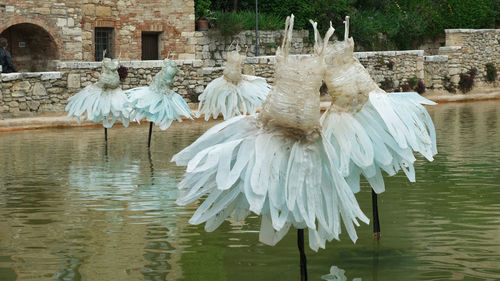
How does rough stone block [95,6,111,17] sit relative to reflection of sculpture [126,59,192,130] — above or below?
above

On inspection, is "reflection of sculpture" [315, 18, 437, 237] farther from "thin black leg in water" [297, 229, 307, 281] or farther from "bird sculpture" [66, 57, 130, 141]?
"bird sculpture" [66, 57, 130, 141]

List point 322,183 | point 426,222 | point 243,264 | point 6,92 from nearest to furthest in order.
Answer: point 322,183
point 243,264
point 426,222
point 6,92

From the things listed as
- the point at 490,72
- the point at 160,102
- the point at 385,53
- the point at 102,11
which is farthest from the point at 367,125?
the point at 490,72

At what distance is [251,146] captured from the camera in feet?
19.2

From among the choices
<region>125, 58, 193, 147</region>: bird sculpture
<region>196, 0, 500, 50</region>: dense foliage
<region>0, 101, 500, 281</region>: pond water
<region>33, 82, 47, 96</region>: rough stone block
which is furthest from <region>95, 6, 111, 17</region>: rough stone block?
<region>0, 101, 500, 281</region>: pond water

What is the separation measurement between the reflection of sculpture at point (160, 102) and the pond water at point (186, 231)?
1800mm

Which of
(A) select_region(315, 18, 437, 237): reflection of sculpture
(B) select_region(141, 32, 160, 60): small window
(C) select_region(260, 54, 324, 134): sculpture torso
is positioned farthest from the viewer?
(B) select_region(141, 32, 160, 60): small window

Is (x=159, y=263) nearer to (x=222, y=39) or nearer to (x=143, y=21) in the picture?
(x=143, y=21)

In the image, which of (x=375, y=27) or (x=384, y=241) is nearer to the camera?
(x=384, y=241)

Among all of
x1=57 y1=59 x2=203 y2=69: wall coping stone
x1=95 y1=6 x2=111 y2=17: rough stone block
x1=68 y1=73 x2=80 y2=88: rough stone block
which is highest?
x1=95 y1=6 x2=111 y2=17: rough stone block

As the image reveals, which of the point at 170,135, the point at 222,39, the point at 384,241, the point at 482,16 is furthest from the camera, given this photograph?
the point at 482,16

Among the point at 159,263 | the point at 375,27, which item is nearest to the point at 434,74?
the point at 375,27

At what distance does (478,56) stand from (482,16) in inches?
154

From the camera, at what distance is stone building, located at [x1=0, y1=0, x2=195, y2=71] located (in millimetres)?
26875
